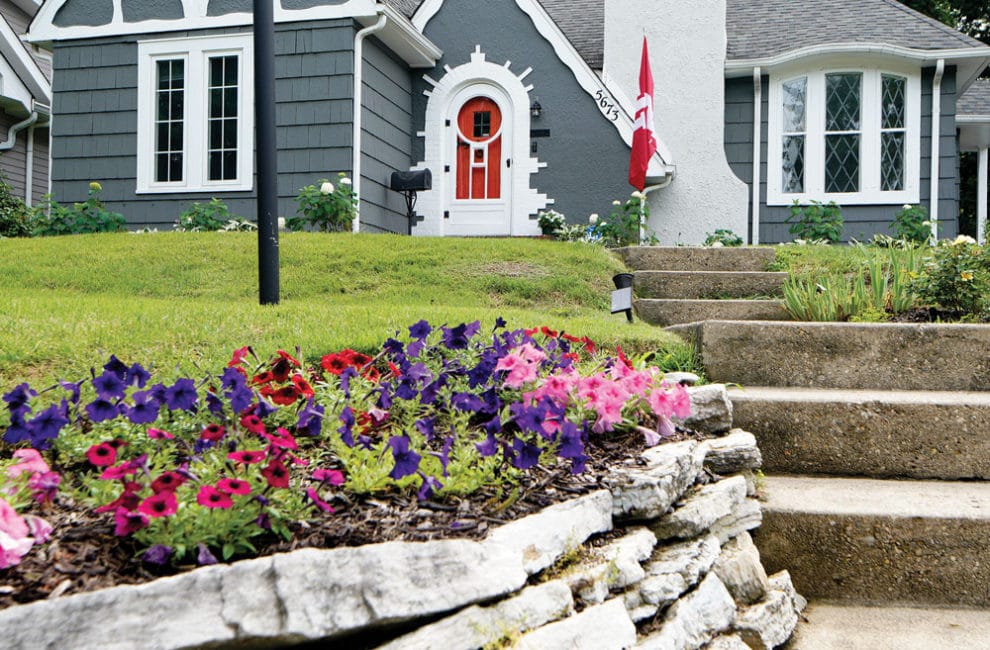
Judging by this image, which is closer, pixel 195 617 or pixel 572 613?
pixel 195 617

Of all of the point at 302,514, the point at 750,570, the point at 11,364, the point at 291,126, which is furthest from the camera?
the point at 291,126

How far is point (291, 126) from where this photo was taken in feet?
29.2

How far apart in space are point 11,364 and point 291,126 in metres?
6.36

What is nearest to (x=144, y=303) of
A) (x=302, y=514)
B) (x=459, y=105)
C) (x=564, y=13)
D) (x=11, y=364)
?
(x=11, y=364)

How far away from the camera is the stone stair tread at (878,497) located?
8.13 feet

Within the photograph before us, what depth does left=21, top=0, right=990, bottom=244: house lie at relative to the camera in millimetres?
8930

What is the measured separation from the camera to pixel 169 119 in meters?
9.22

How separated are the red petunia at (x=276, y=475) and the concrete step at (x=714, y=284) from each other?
4000mm

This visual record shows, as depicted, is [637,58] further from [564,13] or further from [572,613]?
[572,613]

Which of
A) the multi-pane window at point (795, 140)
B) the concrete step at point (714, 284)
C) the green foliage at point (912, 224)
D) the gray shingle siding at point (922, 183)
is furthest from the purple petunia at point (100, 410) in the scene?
the multi-pane window at point (795, 140)

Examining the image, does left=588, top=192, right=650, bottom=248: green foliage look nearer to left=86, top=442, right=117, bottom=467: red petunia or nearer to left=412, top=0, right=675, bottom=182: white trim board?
left=412, top=0, right=675, bottom=182: white trim board

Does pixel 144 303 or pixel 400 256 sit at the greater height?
pixel 400 256

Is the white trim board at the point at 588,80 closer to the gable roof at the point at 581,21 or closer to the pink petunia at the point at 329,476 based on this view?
the gable roof at the point at 581,21

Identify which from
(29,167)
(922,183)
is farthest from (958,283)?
(29,167)
